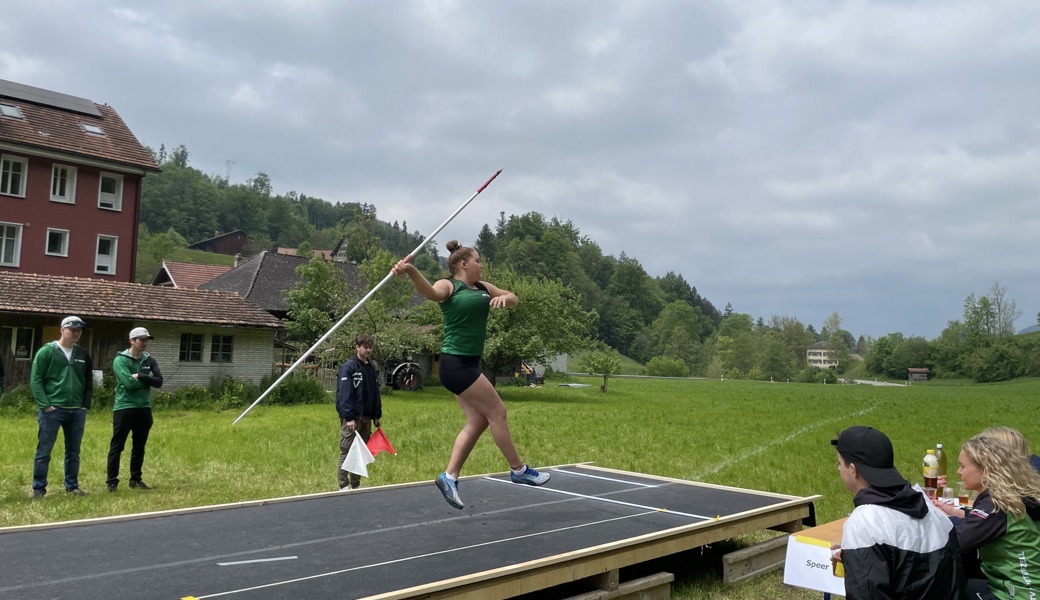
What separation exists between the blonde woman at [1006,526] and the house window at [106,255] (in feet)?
117

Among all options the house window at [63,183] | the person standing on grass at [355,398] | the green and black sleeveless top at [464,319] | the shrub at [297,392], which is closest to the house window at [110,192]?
the house window at [63,183]

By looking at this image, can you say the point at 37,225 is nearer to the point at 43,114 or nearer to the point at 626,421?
the point at 43,114

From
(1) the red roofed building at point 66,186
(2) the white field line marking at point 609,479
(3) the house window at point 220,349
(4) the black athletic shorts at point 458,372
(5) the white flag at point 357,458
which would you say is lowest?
(2) the white field line marking at point 609,479

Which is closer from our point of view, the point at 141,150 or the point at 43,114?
the point at 43,114

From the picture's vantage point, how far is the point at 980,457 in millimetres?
3889

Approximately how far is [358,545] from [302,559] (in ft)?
1.69

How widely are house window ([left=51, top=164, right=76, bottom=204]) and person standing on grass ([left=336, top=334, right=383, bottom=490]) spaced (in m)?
28.3

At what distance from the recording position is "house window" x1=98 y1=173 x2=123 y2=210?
108 feet

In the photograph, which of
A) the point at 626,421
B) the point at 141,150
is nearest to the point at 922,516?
the point at 626,421

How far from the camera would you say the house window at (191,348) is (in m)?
26.3

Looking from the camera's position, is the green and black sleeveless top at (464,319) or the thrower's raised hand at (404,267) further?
the green and black sleeveless top at (464,319)

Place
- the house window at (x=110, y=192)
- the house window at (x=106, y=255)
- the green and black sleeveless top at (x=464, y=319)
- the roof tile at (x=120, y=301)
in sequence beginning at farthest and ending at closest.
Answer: the house window at (x=106, y=255)
the house window at (x=110, y=192)
the roof tile at (x=120, y=301)
the green and black sleeveless top at (x=464, y=319)

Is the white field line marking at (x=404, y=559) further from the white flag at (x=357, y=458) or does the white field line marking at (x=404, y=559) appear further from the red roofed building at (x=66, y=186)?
the red roofed building at (x=66, y=186)

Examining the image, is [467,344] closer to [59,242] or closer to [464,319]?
[464,319]
